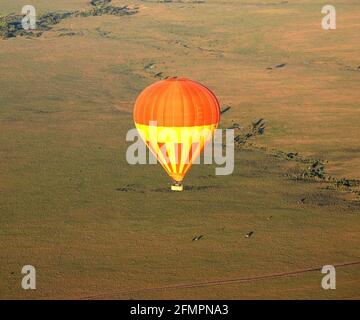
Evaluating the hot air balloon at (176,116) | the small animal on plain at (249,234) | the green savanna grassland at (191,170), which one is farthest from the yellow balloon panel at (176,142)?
the small animal on plain at (249,234)

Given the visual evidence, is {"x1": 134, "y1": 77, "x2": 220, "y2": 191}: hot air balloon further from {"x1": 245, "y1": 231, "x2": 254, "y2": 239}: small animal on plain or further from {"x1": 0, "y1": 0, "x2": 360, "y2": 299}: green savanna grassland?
{"x1": 245, "y1": 231, "x2": 254, "y2": 239}: small animal on plain

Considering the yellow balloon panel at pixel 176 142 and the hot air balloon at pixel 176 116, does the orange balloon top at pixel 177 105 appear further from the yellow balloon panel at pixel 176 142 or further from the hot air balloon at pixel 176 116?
the yellow balloon panel at pixel 176 142

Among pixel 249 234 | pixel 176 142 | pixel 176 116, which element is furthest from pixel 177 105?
pixel 249 234

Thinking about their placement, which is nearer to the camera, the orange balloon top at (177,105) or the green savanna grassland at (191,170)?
the green savanna grassland at (191,170)

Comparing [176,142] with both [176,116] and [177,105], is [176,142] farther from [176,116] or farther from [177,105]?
[177,105]

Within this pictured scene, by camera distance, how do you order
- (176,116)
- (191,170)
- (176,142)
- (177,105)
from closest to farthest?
(177,105) → (176,116) → (176,142) → (191,170)

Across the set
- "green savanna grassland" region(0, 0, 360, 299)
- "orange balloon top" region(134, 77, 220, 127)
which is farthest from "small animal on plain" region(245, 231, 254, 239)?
"orange balloon top" region(134, 77, 220, 127)
